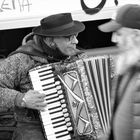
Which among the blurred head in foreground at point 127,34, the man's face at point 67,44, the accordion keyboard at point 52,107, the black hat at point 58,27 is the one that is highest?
the blurred head in foreground at point 127,34

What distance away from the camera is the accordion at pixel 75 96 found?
15.1ft

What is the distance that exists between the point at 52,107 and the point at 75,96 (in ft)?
0.69

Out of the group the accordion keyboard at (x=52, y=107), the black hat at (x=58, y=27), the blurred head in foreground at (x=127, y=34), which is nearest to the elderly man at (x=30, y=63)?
the black hat at (x=58, y=27)

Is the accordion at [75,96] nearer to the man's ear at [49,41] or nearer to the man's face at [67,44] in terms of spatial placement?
the man's face at [67,44]

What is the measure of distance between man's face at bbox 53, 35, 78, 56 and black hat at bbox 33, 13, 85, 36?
0.19 feet

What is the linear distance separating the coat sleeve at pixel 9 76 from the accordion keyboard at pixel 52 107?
272 mm

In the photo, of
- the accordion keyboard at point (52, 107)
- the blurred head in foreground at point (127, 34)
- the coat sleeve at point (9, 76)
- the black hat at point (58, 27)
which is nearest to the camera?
the blurred head in foreground at point (127, 34)

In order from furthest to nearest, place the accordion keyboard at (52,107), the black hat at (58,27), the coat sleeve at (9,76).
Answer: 1. the black hat at (58,27)
2. the coat sleeve at (9,76)
3. the accordion keyboard at (52,107)

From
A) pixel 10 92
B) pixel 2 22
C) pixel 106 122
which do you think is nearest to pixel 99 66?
pixel 106 122

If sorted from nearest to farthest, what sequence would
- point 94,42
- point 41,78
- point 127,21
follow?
point 127,21, point 41,78, point 94,42

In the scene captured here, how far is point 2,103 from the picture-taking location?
187 inches

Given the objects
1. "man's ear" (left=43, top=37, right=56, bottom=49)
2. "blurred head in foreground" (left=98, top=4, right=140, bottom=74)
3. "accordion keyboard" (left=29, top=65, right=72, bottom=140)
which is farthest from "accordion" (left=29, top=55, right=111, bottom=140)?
"blurred head in foreground" (left=98, top=4, right=140, bottom=74)

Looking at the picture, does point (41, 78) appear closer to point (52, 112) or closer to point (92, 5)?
point (52, 112)

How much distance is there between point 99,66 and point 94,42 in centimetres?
213
